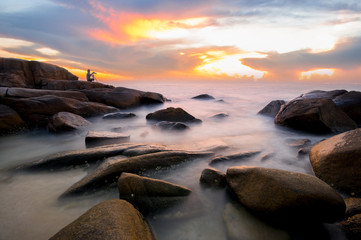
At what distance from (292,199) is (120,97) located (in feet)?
32.1

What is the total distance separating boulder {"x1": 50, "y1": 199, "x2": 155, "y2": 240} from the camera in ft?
4.39

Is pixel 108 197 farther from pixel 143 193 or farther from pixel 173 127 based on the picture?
pixel 173 127

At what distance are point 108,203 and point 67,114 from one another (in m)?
5.26

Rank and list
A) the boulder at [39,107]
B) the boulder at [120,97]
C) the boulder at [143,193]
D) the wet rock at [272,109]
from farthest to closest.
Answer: the boulder at [120,97] → the wet rock at [272,109] → the boulder at [39,107] → the boulder at [143,193]

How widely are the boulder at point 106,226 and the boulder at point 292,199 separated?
1184 millimetres

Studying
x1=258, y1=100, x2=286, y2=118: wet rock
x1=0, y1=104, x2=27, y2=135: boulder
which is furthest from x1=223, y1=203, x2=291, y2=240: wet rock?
x1=258, y1=100, x2=286, y2=118: wet rock

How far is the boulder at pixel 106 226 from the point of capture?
1339 mm

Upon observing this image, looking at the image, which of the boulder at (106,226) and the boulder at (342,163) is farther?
the boulder at (342,163)

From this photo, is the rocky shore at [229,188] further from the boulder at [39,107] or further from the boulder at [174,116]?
the boulder at [39,107]

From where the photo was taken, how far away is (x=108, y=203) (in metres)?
1.65

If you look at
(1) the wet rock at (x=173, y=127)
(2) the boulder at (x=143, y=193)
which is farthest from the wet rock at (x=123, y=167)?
(1) the wet rock at (x=173, y=127)

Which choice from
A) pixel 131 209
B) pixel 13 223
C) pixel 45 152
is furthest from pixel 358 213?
pixel 45 152

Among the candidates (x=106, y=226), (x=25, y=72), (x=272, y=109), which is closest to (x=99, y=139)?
(x=106, y=226)

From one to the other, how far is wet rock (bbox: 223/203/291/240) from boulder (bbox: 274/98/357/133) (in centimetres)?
458
